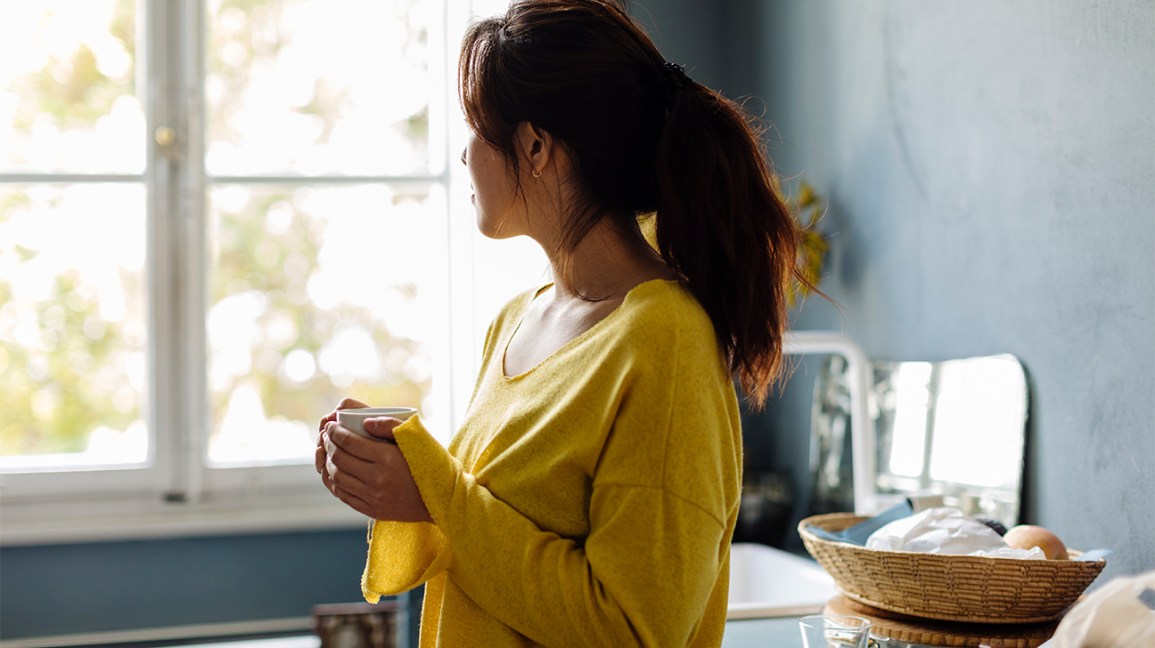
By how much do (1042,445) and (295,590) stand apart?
1.62m

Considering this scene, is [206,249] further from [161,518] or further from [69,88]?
[161,518]

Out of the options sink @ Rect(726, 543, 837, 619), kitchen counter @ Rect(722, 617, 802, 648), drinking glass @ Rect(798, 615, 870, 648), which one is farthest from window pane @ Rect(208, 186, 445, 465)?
drinking glass @ Rect(798, 615, 870, 648)

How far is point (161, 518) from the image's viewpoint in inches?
95.1

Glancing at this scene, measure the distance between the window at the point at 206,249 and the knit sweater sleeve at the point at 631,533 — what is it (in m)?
1.47

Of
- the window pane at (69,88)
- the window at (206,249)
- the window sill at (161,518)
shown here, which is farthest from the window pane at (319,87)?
the window sill at (161,518)

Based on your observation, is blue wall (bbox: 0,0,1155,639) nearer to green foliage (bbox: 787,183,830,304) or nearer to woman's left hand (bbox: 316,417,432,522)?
green foliage (bbox: 787,183,830,304)

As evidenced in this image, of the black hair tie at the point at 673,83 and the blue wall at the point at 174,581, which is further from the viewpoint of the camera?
the blue wall at the point at 174,581

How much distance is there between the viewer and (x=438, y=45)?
8.73 feet

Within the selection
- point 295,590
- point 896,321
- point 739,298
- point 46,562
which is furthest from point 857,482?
point 46,562

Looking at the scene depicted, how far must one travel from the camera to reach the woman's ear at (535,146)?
0.94 m

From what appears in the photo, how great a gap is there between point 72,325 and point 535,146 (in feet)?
6.19

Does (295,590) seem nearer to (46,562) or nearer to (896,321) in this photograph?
(46,562)

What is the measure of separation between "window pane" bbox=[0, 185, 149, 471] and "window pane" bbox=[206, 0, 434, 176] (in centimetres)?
28

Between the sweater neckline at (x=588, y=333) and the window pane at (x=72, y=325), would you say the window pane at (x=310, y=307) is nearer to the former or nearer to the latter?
the window pane at (x=72, y=325)
